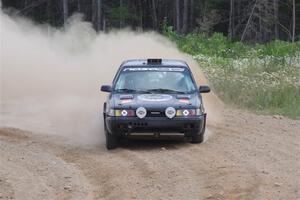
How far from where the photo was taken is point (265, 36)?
55125 millimetres

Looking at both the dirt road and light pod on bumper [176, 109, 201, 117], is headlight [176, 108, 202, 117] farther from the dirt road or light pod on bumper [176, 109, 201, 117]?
the dirt road

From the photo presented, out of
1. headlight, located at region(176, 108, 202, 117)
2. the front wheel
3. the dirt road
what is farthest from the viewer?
the front wheel

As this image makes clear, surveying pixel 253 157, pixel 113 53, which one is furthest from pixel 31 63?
pixel 253 157

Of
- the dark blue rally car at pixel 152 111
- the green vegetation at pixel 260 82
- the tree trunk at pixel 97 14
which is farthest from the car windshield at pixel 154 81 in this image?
the tree trunk at pixel 97 14

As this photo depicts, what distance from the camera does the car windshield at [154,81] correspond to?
41.3ft

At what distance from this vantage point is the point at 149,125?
1152 cm

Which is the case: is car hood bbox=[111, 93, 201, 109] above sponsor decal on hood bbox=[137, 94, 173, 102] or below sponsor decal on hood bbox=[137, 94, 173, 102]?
below

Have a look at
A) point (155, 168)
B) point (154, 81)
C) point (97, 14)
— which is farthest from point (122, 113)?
point (97, 14)

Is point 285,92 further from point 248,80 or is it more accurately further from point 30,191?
point 30,191

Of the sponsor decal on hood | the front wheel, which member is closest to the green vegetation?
the sponsor decal on hood

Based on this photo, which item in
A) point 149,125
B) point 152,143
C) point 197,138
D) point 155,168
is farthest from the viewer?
point 152,143

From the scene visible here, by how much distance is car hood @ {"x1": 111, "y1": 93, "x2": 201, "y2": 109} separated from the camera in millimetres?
11656

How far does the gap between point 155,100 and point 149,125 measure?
0.54 meters

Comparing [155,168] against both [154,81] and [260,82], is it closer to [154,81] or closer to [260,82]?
[154,81]
